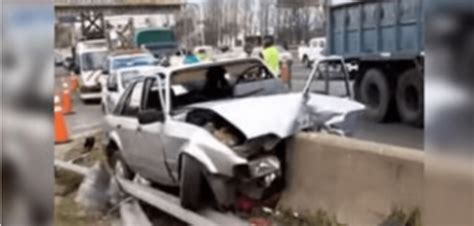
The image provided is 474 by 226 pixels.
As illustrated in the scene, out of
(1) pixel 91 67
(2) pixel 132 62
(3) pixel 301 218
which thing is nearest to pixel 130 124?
(3) pixel 301 218

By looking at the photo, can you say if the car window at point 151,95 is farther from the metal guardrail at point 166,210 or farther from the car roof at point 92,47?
the car roof at point 92,47

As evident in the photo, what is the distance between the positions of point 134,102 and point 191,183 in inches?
106

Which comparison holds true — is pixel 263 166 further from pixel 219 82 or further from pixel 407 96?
pixel 407 96

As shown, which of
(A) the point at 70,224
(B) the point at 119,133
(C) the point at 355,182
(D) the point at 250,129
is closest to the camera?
(C) the point at 355,182

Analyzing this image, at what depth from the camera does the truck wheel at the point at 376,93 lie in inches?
650

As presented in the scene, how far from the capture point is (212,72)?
30.8ft

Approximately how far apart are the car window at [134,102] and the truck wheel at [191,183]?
2.14m

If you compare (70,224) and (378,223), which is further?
(70,224)

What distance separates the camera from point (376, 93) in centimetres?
1695

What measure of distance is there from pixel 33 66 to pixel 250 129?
638 cm

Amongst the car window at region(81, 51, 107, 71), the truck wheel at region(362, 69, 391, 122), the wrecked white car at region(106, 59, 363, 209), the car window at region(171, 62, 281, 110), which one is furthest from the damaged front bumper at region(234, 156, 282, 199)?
the car window at region(81, 51, 107, 71)

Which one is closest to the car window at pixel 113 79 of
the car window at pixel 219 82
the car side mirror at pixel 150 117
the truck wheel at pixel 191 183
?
the car window at pixel 219 82

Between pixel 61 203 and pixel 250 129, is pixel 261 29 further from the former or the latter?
pixel 250 129

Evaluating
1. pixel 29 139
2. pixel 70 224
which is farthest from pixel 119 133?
pixel 29 139
